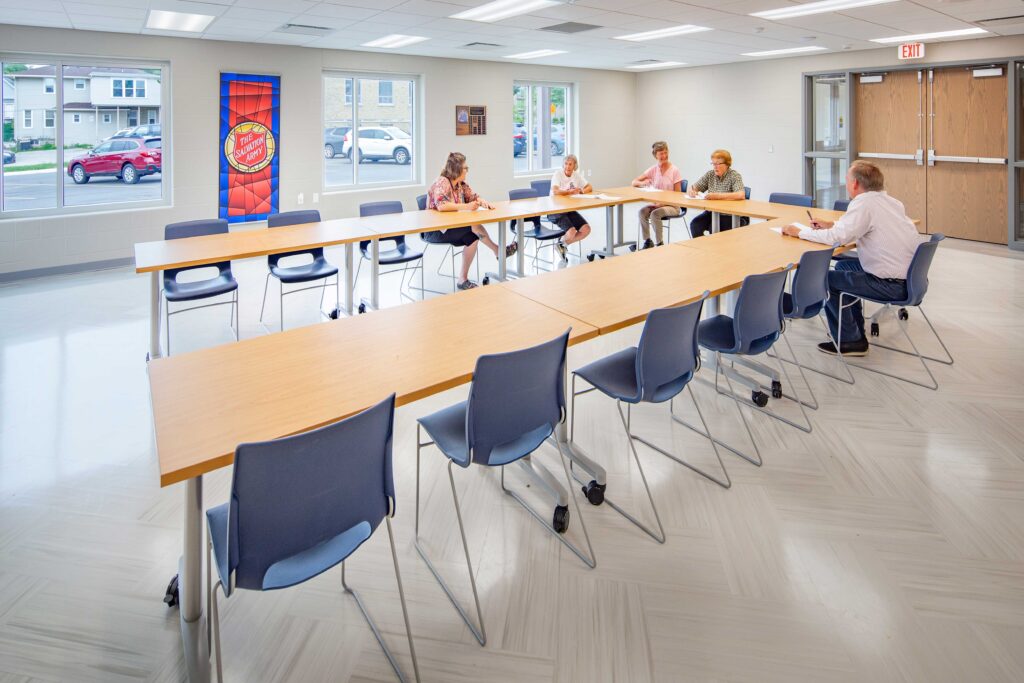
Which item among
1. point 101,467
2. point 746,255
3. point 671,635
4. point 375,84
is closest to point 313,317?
point 101,467

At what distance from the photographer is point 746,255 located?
4082 millimetres

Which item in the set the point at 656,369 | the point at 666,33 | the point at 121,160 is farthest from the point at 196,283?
the point at 666,33

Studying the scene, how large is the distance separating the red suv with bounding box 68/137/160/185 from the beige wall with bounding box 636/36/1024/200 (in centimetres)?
856

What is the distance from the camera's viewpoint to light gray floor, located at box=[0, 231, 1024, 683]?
6.50 feet

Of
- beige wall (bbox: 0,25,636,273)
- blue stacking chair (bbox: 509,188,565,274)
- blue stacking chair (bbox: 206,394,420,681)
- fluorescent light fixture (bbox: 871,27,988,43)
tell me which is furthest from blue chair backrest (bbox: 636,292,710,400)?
fluorescent light fixture (bbox: 871,27,988,43)

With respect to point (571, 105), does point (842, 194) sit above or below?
below

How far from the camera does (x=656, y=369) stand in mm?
2746

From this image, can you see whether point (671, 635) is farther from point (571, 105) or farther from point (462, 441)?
point (571, 105)

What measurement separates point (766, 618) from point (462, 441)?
1181 millimetres

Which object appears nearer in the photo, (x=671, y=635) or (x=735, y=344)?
(x=671, y=635)

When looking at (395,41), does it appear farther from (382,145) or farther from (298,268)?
(298,268)

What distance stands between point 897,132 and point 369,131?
7509 mm

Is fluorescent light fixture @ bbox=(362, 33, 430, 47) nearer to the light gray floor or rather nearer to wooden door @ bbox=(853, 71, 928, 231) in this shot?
the light gray floor

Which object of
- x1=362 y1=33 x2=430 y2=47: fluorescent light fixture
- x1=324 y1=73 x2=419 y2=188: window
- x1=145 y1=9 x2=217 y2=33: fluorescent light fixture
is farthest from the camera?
x1=324 y1=73 x2=419 y2=188: window
